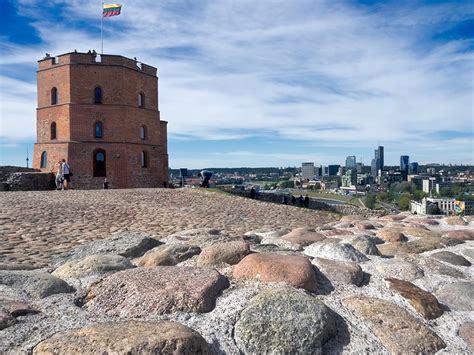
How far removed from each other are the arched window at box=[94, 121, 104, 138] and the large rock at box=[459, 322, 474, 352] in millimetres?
25963

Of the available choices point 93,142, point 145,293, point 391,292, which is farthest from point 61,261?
point 93,142

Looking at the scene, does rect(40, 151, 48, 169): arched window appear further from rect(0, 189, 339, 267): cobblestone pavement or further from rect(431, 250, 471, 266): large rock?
rect(431, 250, 471, 266): large rock

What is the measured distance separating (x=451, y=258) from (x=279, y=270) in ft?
6.19

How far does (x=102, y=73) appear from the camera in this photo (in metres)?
26.0

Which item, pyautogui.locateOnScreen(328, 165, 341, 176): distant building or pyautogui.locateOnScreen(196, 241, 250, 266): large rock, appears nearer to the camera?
pyautogui.locateOnScreen(196, 241, 250, 266): large rock

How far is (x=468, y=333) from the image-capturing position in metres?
2.46

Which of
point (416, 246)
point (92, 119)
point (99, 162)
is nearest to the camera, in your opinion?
point (416, 246)

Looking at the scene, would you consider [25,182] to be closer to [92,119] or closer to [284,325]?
[92,119]

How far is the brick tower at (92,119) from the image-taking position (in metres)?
25.6

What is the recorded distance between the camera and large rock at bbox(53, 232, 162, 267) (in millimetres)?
4074

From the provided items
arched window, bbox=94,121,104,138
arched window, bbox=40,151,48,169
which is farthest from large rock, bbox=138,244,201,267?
arched window, bbox=40,151,48,169

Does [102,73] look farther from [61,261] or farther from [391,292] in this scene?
[391,292]

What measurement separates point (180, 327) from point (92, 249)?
2603 millimetres

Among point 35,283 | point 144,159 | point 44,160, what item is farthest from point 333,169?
point 35,283
